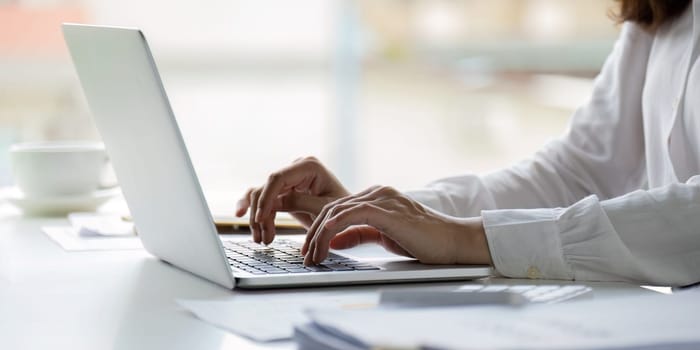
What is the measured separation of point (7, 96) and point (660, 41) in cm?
473

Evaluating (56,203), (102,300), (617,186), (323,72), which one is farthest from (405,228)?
(323,72)

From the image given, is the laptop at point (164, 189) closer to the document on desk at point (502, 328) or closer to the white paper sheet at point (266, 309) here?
the white paper sheet at point (266, 309)

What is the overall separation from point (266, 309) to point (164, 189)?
0.77 feet

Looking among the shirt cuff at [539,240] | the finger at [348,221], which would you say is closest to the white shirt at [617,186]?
the shirt cuff at [539,240]

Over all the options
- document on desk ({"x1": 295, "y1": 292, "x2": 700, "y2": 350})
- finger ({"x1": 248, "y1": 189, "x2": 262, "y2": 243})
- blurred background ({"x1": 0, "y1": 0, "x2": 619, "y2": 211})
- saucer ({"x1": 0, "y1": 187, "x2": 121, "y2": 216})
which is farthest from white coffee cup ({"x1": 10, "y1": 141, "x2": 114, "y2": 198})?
blurred background ({"x1": 0, "y1": 0, "x2": 619, "y2": 211})

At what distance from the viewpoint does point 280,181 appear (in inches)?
51.7

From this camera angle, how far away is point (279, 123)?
6.16 metres

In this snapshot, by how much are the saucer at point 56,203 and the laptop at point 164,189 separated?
50 cm

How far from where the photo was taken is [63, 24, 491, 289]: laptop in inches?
38.2

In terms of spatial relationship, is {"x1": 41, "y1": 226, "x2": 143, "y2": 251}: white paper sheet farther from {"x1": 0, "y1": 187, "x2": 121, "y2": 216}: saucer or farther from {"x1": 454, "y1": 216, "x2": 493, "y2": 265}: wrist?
{"x1": 454, "y1": 216, "x2": 493, "y2": 265}: wrist

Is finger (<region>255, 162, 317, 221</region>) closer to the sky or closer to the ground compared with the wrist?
closer to the sky

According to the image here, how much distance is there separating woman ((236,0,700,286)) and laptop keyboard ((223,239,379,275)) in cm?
2

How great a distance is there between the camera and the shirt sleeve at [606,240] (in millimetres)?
1088

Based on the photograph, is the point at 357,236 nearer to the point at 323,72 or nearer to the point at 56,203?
the point at 56,203
